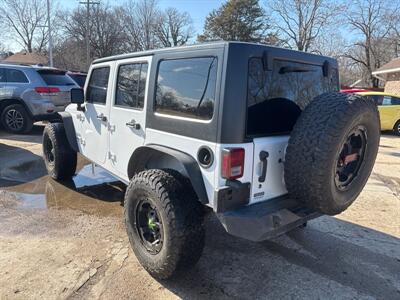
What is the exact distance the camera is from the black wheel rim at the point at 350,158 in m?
2.88

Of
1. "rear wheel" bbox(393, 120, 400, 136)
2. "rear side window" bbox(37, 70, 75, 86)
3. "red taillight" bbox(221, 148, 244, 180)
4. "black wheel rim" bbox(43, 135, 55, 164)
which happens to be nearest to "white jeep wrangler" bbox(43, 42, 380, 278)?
"red taillight" bbox(221, 148, 244, 180)

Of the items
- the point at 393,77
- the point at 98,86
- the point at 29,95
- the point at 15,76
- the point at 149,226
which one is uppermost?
the point at 393,77

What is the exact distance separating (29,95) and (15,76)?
76 centimetres

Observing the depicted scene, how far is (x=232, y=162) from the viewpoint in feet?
8.47

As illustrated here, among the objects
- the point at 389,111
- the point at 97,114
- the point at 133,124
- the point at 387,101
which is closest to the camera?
the point at 133,124

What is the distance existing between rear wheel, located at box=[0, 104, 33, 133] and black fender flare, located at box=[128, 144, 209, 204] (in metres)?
6.76

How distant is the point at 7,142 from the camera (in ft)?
27.6

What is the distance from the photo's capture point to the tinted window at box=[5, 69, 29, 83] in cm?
912

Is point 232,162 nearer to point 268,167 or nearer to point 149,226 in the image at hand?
point 268,167

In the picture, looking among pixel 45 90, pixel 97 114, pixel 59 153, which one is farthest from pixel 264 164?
pixel 45 90

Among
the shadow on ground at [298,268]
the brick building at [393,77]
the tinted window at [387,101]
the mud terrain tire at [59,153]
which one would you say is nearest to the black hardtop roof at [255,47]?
the shadow on ground at [298,268]

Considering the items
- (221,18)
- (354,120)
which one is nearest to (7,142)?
(354,120)

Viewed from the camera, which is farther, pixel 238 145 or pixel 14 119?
pixel 14 119

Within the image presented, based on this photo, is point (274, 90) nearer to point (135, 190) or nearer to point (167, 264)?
point (135, 190)
